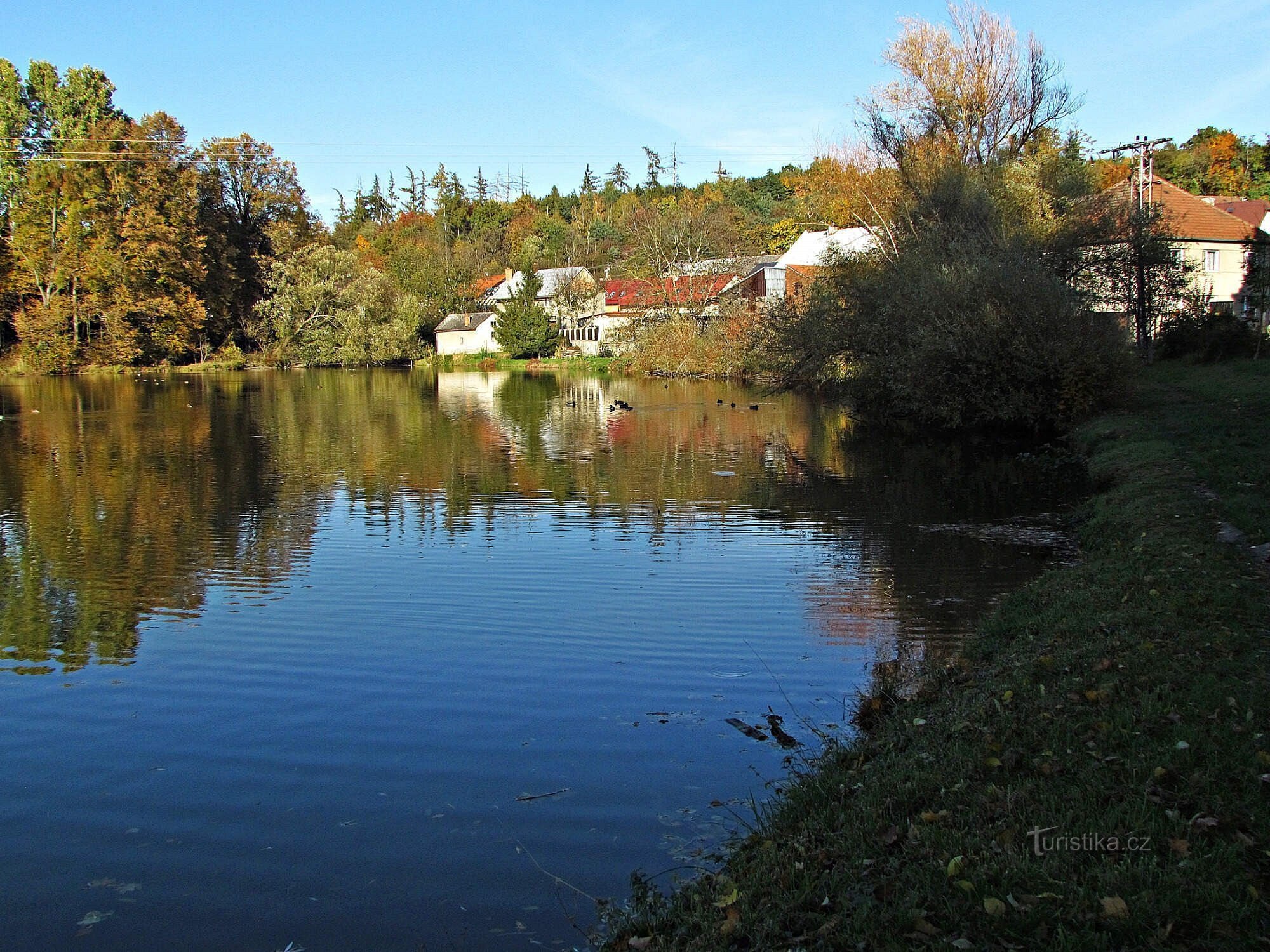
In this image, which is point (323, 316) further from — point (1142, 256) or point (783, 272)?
point (1142, 256)

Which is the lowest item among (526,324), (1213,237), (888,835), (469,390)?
(888,835)

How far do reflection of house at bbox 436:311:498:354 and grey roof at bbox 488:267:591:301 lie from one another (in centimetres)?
308

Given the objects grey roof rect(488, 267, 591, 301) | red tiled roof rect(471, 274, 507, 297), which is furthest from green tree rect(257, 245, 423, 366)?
red tiled roof rect(471, 274, 507, 297)

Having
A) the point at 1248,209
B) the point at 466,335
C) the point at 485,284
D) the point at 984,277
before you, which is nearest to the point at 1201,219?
the point at 1248,209

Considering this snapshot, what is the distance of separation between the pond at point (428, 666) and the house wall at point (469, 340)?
6617 cm

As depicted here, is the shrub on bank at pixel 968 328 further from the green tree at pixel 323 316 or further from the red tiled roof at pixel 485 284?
the red tiled roof at pixel 485 284

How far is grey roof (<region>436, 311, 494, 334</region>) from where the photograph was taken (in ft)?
295

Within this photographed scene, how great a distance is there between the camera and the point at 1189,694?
6.08 metres

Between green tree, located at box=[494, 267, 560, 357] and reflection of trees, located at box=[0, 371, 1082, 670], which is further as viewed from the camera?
green tree, located at box=[494, 267, 560, 357]

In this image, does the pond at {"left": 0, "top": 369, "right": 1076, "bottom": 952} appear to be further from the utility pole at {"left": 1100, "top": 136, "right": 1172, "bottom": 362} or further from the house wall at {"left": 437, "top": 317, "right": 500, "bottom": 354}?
the house wall at {"left": 437, "top": 317, "right": 500, "bottom": 354}

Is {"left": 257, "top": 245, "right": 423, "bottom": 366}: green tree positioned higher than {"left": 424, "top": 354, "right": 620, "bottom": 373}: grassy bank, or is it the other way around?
{"left": 257, "top": 245, "right": 423, "bottom": 366}: green tree

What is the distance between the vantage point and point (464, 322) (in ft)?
296

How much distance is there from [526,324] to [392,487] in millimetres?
60412

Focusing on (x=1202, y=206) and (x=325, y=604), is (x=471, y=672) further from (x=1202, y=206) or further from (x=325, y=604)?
(x=1202, y=206)
